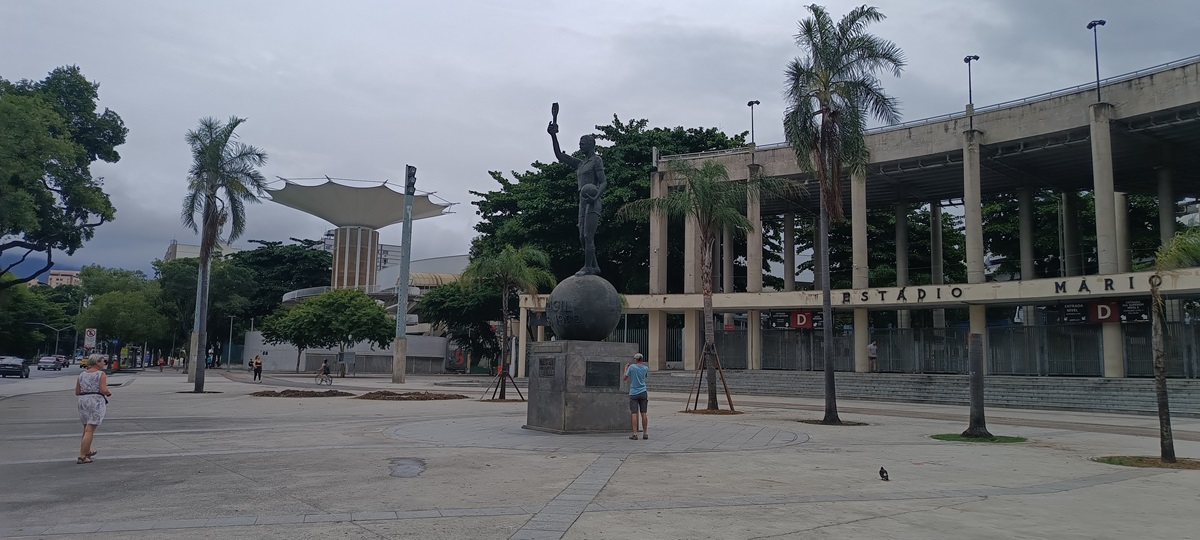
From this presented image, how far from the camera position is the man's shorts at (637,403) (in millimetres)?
13883

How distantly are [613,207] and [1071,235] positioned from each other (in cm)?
2430

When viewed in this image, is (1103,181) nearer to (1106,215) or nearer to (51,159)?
(1106,215)

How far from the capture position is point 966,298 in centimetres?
3472

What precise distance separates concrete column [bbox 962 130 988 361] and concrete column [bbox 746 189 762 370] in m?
9.72

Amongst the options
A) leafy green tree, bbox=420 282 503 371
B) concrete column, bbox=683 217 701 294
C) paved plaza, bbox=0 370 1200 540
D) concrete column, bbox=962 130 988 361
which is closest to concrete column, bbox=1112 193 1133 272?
concrete column, bbox=962 130 988 361

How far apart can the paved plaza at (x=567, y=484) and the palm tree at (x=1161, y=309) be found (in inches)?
48.3

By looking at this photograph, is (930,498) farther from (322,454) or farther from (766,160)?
(766,160)

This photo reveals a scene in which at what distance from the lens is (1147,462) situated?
12312mm

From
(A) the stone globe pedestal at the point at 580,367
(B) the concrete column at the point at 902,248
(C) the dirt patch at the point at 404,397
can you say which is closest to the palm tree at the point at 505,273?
(C) the dirt patch at the point at 404,397

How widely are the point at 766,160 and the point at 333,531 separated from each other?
123ft

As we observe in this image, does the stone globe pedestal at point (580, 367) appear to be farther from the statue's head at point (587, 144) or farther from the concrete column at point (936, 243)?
the concrete column at point (936, 243)

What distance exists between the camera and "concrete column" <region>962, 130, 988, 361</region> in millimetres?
35250

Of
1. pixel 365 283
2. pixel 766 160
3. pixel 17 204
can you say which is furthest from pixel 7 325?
pixel 766 160

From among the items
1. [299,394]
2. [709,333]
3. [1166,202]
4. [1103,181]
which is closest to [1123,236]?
[1166,202]
